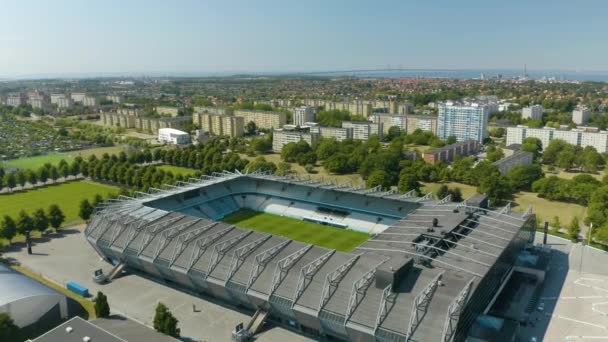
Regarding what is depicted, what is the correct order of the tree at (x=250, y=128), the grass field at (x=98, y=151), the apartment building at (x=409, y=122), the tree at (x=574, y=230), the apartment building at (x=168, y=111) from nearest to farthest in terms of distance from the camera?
1. the tree at (x=574, y=230)
2. the grass field at (x=98, y=151)
3. the apartment building at (x=409, y=122)
4. the tree at (x=250, y=128)
5. the apartment building at (x=168, y=111)

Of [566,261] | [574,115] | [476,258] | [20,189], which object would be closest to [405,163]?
[566,261]

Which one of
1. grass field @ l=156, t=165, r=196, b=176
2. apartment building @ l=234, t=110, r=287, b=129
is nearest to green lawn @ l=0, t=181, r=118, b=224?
grass field @ l=156, t=165, r=196, b=176

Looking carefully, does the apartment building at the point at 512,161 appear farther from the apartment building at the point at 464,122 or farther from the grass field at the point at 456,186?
the apartment building at the point at 464,122

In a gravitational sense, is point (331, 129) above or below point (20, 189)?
above

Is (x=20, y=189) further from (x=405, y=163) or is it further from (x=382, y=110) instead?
(x=382, y=110)

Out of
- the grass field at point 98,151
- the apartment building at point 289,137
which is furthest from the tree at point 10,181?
the apartment building at point 289,137

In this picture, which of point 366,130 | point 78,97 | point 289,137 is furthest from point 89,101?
point 366,130
